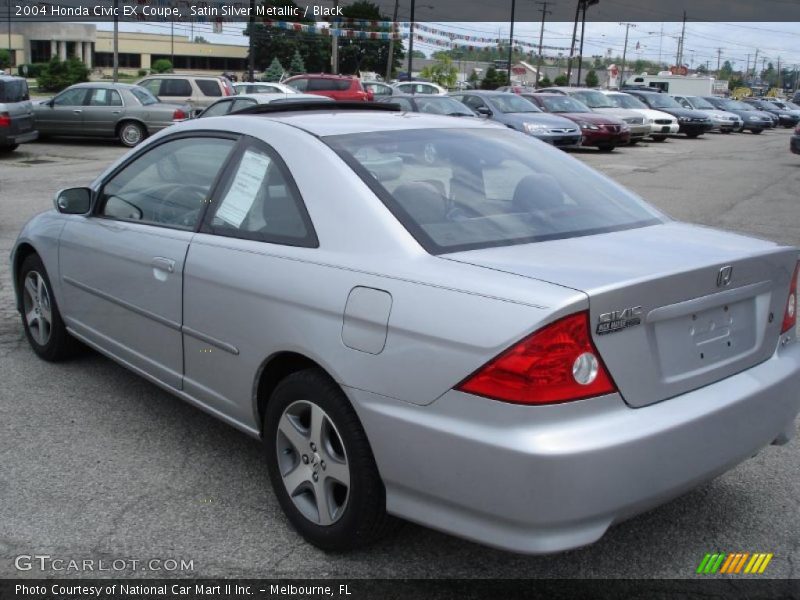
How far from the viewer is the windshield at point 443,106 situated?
20.0m

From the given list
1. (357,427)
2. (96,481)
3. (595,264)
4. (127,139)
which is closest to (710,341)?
(595,264)

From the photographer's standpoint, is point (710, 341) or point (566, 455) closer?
point (566, 455)

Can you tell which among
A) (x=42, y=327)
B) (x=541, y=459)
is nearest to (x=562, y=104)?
(x=42, y=327)

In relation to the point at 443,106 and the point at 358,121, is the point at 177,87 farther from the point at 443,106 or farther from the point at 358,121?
the point at 358,121

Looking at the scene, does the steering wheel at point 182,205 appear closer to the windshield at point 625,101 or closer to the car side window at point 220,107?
the car side window at point 220,107

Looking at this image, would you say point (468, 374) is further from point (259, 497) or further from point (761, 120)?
point (761, 120)

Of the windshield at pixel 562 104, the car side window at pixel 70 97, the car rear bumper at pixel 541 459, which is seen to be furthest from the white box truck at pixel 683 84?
the car rear bumper at pixel 541 459

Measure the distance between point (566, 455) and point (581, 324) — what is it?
0.37 m

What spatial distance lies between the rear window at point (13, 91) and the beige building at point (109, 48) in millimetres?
76916

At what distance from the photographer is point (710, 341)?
2.88m

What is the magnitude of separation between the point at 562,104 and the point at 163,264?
22314 mm

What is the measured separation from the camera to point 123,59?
10494 cm

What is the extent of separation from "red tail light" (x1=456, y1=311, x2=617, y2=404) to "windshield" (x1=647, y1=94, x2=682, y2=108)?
107 ft

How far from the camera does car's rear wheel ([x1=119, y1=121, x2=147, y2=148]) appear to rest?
21.4 metres
